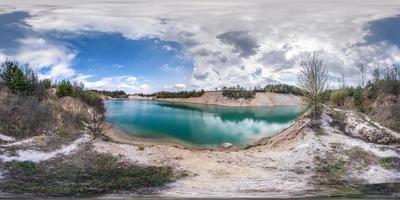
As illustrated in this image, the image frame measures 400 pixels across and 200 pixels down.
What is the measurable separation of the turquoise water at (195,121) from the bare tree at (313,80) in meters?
3.30

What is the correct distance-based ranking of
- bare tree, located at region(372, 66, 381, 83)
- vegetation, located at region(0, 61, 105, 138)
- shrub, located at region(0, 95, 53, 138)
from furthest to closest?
bare tree, located at region(372, 66, 381, 83) → vegetation, located at region(0, 61, 105, 138) → shrub, located at region(0, 95, 53, 138)

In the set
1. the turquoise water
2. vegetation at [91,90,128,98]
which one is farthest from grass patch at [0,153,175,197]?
vegetation at [91,90,128,98]

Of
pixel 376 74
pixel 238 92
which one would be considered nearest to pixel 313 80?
pixel 376 74

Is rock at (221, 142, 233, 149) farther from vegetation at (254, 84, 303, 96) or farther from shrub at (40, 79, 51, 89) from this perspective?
shrub at (40, 79, 51, 89)

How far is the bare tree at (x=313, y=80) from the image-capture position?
26.3 metres

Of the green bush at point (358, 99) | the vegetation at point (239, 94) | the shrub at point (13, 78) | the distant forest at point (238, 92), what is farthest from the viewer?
the vegetation at point (239, 94)

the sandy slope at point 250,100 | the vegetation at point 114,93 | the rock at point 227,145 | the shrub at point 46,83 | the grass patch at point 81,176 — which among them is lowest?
the grass patch at point 81,176

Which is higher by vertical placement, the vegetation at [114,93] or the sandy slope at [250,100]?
the vegetation at [114,93]

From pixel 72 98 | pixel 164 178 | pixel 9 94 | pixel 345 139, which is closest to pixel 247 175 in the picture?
pixel 164 178

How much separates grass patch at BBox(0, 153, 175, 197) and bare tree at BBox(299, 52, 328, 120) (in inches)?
380

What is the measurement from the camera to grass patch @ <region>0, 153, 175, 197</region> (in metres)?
16.0

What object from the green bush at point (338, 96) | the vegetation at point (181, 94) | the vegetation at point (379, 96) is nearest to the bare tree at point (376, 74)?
the vegetation at point (379, 96)

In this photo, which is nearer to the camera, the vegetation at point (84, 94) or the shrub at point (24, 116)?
the shrub at point (24, 116)

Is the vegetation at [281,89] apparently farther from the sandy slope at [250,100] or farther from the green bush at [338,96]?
the green bush at [338,96]
